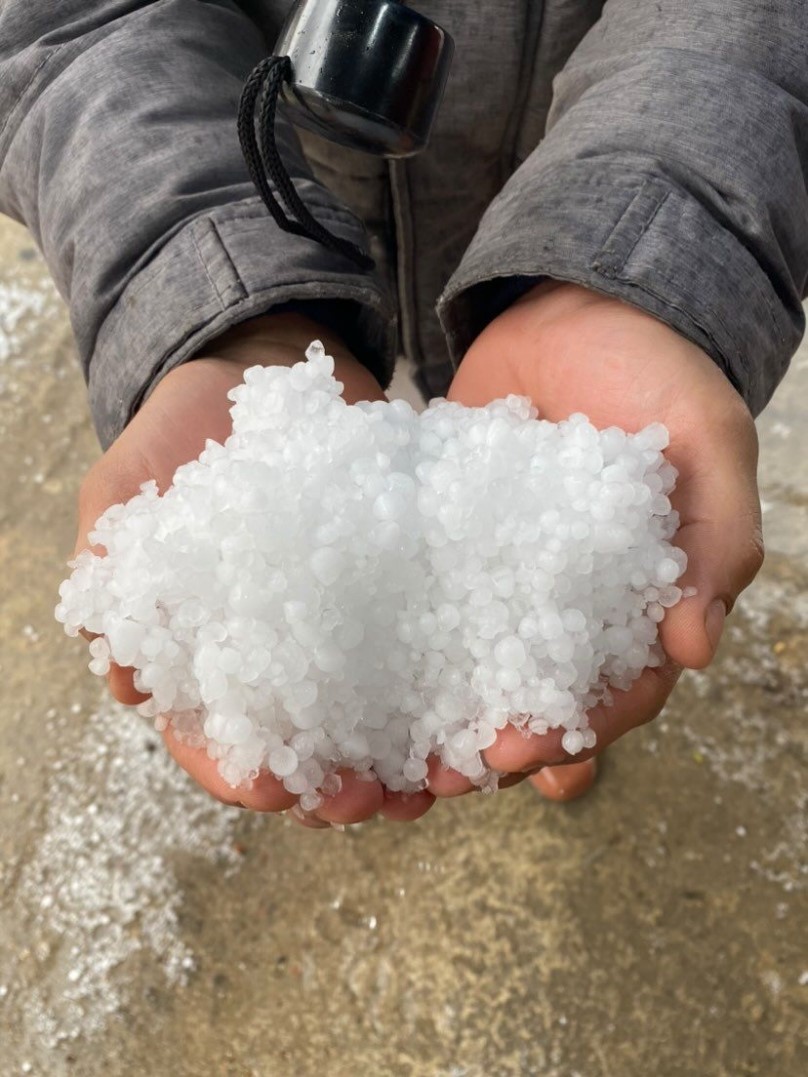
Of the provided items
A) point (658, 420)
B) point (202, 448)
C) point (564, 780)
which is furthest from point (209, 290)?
point (564, 780)

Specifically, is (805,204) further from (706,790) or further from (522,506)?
(706,790)

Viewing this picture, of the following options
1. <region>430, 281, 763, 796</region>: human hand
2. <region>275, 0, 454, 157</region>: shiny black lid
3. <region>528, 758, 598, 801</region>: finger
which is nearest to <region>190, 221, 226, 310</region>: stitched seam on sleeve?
<region>275, 0, 454, 157</region>: shiny black lid

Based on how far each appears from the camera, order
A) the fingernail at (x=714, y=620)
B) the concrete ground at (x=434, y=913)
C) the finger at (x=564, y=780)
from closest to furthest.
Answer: the fingernail at (x=714, y=620)
the concrete ground at (x=434, y=913)
the finger at (x=564, y=780)

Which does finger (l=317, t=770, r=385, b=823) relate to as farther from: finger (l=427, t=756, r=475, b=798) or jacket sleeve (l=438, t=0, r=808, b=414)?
jacket sleeve (l=438, t=0, r=808, b=414)

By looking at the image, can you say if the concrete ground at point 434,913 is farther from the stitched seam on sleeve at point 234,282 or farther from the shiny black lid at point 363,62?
the shiny black lid at point 363,62

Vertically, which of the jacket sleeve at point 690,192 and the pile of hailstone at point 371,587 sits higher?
the jacket sleeve at point 690,192

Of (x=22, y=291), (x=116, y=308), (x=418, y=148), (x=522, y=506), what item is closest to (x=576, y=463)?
(x=522, y=506)

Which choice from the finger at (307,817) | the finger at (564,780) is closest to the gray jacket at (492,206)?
the finger at (307,817)

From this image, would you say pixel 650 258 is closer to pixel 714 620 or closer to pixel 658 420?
pixel 658 420
